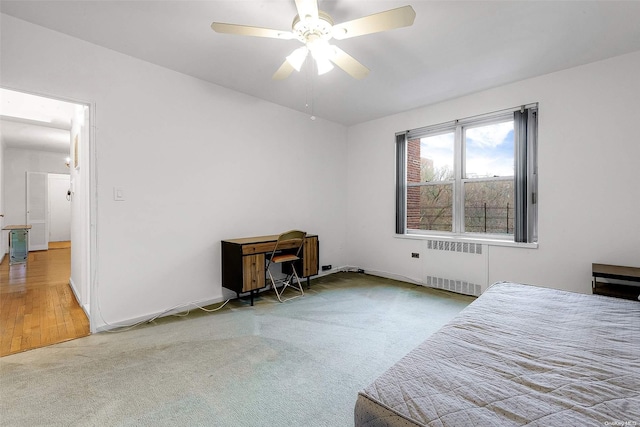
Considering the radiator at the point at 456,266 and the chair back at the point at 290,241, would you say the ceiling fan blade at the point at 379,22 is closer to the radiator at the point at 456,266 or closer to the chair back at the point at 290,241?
the chair back at the point at 290,241

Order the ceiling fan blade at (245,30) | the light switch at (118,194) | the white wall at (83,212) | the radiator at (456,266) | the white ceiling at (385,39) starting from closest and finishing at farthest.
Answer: the ceiling fan blade at (245,30)
the white ceiling at (385,39)
the light switch at (118,194)
the white wall at (83,212)
the radiator at (456,266)

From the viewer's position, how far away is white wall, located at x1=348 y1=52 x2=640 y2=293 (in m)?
2.76

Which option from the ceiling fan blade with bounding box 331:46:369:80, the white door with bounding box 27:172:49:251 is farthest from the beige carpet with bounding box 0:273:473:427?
the white door with bounding box 27:172:49:251

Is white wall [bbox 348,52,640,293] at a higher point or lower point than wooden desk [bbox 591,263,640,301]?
higher

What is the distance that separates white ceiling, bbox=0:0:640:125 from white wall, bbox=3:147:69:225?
705cm

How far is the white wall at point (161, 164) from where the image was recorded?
2488 mm

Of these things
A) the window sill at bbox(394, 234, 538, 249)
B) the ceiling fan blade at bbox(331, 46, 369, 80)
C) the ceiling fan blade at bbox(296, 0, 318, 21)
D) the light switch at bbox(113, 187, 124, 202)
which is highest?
the ceiling fan blade at bbox(296, 0, 318, 21)

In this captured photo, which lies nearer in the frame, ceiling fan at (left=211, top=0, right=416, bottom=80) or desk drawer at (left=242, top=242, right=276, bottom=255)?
ceiling fan at (left=211, top=0, right=416, bottom=80)

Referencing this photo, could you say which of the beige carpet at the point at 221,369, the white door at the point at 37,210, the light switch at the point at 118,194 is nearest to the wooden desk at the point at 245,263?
the beige carpet at the point at 221,369

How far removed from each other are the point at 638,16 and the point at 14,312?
6.36m

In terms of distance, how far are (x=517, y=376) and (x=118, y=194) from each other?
326 cm

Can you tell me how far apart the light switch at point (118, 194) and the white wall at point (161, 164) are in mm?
31

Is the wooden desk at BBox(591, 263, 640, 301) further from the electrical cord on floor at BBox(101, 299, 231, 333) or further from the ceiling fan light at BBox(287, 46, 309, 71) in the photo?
the electrical cord on floor at BBox(101, 299, 231, 333)

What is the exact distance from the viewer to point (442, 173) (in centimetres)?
420
